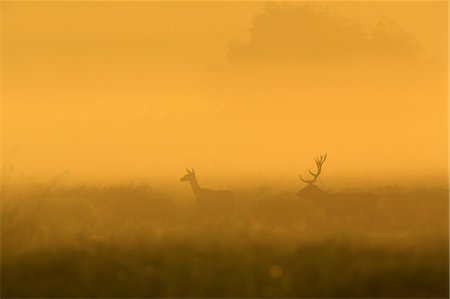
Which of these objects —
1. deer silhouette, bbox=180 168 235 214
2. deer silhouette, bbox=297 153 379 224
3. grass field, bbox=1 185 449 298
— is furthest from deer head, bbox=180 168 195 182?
deer silhouette, bbox=297 153 379 224

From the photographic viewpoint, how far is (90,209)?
7672 mm

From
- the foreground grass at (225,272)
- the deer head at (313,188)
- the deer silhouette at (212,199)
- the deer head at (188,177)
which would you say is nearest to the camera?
the foreground grass at (225,272)

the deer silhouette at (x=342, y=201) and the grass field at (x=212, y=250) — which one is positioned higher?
the deer silhouette at (x=342, y=201)

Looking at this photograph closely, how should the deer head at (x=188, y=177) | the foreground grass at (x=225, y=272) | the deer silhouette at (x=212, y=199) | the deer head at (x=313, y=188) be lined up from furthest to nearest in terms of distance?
the deer head at (x=188, y=177) → the deer head at (x=313, y=188) → the deer silhouette at (x=212, y=199) → the foreground grass at (x=225, y=272)

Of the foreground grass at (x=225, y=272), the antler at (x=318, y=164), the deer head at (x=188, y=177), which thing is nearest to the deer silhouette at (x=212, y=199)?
the deer head at (x=188, y=177)

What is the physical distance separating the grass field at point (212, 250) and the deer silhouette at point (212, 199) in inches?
5.7

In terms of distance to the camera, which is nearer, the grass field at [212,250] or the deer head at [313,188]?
the grass field at [212,250]

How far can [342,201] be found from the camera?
7926mm

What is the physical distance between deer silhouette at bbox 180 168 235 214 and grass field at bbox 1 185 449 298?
0.14 m

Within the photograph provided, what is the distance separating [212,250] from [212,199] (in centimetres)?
97

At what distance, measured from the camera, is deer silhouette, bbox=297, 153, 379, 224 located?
303 inches

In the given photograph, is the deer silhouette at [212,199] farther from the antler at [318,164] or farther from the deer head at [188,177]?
the antler at [318,164]

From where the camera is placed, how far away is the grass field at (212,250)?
6.74m

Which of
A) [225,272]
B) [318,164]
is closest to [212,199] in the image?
[225,272]
